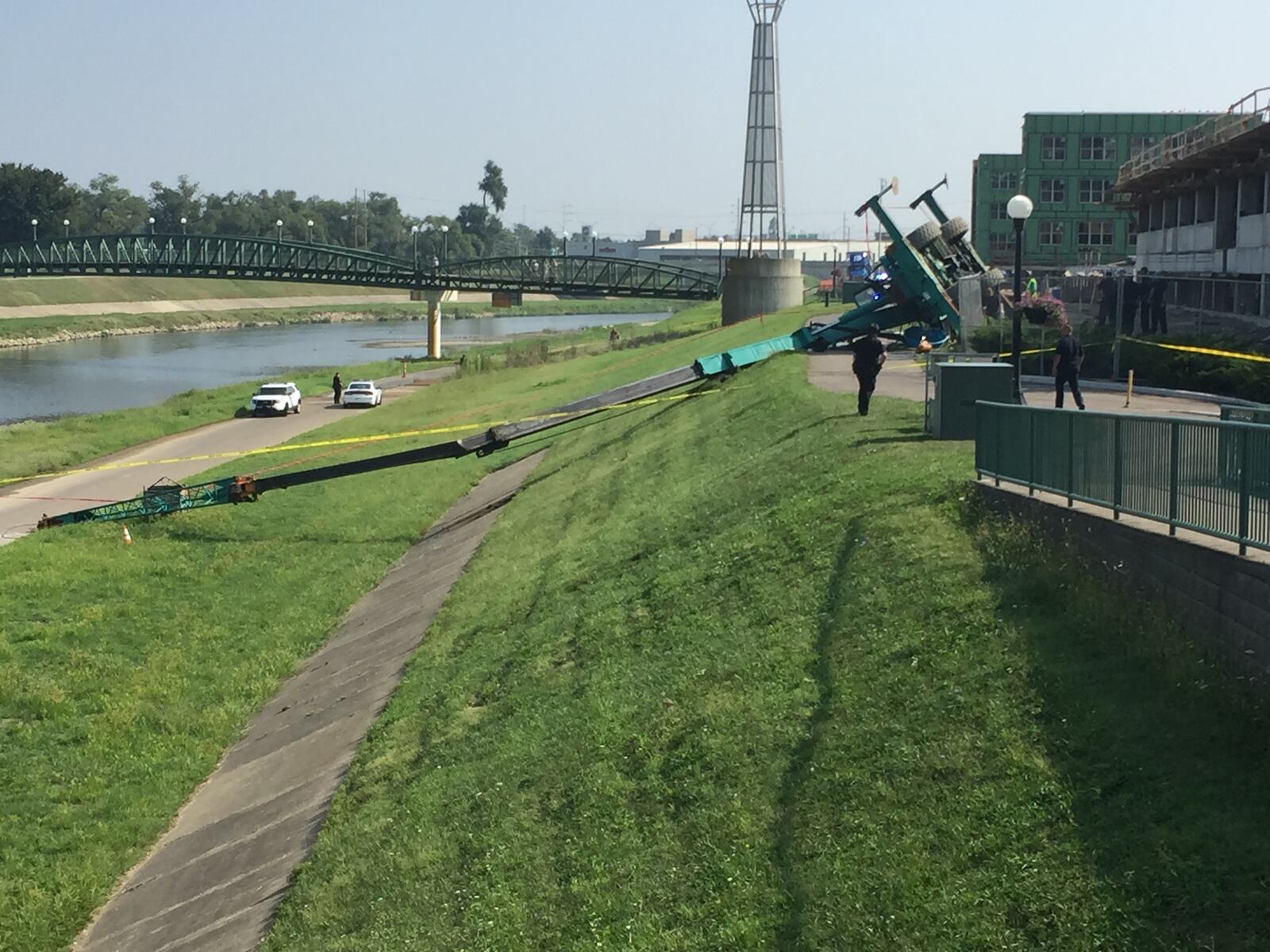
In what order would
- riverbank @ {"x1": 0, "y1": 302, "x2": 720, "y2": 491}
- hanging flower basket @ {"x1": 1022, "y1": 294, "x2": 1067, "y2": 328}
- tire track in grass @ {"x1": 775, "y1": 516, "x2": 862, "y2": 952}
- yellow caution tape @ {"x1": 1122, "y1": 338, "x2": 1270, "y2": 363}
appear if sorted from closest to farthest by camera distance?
tire track in grass @ {"x1": 775, "y1": 516, "x2": 862, "y2": 952}
yellow caution tape @ {"x1": 1122, "y1": 338, "x2": 1270, "y2": 363}
hanging flower basket @ {"x1": 1022, "y1": 294, "x2": 1067, "y2": 328}
riverbank @ {"x1": 0, "y1": 302, "x2": 720, "y2": 491}

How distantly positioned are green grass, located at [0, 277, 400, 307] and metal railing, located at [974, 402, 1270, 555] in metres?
125

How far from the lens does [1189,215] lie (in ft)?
176

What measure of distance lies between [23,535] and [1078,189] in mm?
65902

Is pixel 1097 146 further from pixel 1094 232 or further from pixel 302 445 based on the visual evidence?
pixel 302 445

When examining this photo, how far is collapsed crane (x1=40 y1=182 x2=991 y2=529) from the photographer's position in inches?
1192

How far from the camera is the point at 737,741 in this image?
37.1 ft

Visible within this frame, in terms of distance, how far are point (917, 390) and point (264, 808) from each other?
1534 cm

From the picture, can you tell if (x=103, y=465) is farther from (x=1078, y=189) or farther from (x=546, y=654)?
(x=1078, y=189)

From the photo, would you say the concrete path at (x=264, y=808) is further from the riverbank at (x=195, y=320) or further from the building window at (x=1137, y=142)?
the riverbank at (x=195, y=320)

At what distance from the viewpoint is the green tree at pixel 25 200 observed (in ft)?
559

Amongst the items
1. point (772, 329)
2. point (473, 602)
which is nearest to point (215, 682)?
point (473, 602)

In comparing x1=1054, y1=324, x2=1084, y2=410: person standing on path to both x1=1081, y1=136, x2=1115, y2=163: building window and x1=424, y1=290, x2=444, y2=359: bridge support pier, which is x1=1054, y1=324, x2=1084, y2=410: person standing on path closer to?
x1=1081, y1=136, x2=1115, y2=163: building window

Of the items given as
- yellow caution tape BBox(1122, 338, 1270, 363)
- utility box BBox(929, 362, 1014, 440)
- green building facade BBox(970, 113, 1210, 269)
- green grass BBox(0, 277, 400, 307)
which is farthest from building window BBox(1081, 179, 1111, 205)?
green grass BBox(0, 277, 400, 307)

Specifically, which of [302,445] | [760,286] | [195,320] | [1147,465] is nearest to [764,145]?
[760,286]
